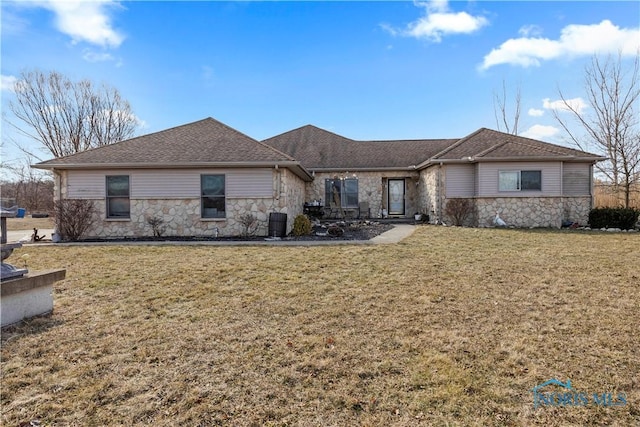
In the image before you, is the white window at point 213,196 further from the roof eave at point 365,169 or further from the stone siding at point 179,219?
the roof eave at point 365,169

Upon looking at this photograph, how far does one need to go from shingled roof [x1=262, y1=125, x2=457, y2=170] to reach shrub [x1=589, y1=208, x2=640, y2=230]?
7.85 metres

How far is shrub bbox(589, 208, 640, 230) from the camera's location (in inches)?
520

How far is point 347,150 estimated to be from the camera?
66.3 ft

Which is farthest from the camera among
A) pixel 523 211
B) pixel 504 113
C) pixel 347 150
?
pixel 504 113

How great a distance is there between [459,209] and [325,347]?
12940 mm

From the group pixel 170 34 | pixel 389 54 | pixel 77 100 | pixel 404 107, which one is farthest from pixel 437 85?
pixel 77 100

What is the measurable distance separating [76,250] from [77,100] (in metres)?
25.5

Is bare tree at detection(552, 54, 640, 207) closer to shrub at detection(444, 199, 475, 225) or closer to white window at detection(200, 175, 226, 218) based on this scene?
shrub at detection(444, 199, 475, 225)

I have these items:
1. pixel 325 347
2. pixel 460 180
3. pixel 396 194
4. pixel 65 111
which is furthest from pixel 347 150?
pixel 65 111

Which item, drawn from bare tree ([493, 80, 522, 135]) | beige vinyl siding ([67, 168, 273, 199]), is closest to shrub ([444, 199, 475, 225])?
beige vinyl siding ([67, 168, 273, 199])

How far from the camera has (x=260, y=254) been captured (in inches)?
324

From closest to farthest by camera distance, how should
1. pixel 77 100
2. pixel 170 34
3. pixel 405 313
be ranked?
pixel 405 313 → pixel 170 34 → pixel 77 100

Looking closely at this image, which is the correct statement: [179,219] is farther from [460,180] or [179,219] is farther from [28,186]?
[28,186]

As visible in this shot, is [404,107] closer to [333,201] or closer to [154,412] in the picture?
[333,201]
